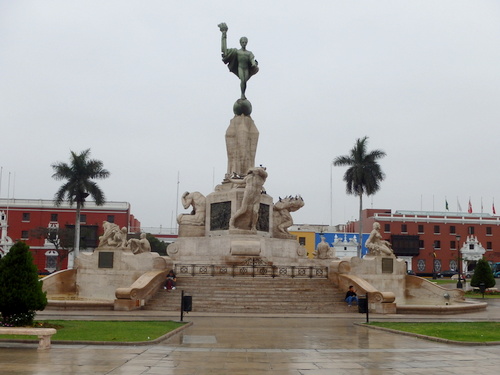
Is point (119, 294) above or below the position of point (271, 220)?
below

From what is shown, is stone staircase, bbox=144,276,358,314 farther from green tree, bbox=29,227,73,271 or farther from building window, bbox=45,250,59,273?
building window, bbox=45,250,59,273

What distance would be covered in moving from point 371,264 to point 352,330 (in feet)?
41.4

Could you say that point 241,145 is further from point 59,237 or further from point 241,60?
point 59,237

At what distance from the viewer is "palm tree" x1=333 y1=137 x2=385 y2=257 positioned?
62250mm

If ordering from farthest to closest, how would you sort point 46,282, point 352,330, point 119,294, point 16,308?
point 46,282 → point 119,294 → point 352,330 → point 16,308

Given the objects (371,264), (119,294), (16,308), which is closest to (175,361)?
(16,308)

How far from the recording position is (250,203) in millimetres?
30797

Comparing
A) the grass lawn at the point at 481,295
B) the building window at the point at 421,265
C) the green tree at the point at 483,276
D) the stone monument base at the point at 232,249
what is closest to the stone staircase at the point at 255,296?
the stone monument base at the point at 232,249

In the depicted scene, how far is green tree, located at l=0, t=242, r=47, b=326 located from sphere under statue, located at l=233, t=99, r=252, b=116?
22309 mm

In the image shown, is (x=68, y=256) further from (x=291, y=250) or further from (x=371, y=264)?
(x=371, y=264)

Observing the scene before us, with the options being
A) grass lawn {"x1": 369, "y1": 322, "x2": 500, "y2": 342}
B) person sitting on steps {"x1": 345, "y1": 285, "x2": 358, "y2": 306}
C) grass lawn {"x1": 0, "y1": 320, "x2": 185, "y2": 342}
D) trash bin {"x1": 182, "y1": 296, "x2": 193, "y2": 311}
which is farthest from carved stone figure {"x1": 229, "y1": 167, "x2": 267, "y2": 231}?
grass lawn {"x1": 0, "y1": 320, "x2": 185, "y2": 342}

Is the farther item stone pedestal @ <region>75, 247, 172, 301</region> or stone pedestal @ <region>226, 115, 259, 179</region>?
stone pedestal @ <region>226, 115, 259, 179</region>

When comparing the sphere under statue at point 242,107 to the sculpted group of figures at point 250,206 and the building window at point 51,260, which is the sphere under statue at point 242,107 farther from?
the building window at point 51,260

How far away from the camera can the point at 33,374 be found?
916cm
